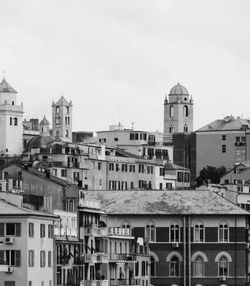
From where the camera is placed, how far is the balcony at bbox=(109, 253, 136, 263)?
438 ft

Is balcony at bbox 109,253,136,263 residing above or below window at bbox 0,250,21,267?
below

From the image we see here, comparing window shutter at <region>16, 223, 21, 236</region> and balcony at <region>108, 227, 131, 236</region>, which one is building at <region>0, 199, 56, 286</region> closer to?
window shutter at <region>16, 223, 21, 236</region>

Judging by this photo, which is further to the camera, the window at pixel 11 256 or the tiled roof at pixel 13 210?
the window at pixel 11 256

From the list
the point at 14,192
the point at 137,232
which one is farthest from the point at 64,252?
the point at 137,232

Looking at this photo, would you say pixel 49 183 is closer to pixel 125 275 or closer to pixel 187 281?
pixel 125 275

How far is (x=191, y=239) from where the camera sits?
491 feet

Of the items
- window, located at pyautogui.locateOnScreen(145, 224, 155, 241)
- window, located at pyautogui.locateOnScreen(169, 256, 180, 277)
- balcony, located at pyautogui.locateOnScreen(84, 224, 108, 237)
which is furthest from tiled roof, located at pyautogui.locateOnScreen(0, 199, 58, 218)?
window, located at pyautogui.locateOnScreen(169, 256, 180, 277)

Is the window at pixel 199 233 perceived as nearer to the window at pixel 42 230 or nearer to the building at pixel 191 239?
the building at pixel 191 239

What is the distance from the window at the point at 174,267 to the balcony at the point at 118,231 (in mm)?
6670

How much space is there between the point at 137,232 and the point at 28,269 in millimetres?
39479

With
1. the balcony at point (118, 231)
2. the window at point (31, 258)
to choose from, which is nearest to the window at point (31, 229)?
the window at point (31, 258)

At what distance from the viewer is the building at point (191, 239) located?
149m

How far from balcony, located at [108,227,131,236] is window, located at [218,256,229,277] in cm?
883

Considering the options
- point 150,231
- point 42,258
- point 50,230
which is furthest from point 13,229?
point 150,231
